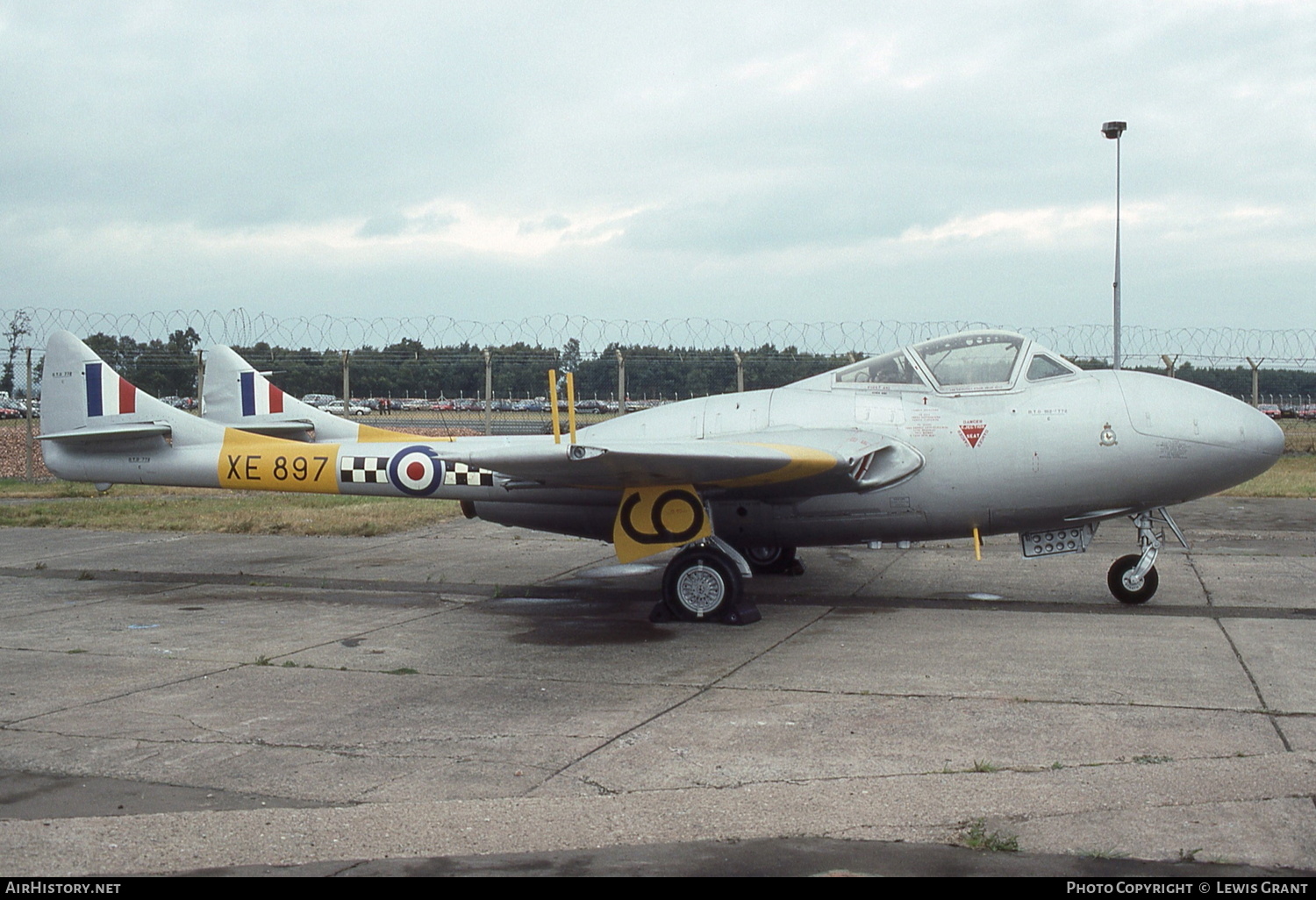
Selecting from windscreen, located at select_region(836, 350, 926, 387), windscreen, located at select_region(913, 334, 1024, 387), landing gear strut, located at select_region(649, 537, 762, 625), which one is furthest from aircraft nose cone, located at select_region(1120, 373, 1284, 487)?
landing gear strut, located at select_region(649, 537, 762, 625)

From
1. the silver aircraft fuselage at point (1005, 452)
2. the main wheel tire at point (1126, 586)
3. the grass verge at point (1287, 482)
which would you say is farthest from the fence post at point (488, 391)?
the grass verge at point (1287, 482)

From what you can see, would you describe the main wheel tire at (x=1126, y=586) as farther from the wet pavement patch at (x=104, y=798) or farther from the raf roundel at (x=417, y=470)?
the wet pavement patch at (x=104, y=798)

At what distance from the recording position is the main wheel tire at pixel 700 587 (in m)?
9.54

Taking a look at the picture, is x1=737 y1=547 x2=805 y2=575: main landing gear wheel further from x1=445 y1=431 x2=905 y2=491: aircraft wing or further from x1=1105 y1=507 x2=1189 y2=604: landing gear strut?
x1=1105 y1=507 x2=1189 y2=604: landing gear strut

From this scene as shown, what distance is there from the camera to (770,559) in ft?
39.9

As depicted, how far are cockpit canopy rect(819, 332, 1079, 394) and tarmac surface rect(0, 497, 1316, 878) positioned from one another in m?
2.08

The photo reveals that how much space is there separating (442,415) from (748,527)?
14.3 meters

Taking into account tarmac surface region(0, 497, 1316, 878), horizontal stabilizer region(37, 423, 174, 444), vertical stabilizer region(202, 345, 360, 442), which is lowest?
tarmac surface region(0, 497, 1316, 878)

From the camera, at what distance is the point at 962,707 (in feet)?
21.4

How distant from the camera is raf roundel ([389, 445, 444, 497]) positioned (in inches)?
433

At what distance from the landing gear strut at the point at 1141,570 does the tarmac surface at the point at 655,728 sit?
0.17 meters

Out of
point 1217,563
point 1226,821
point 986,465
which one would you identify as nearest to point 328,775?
point 1226,821

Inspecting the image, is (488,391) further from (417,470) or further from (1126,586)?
(1126,586)

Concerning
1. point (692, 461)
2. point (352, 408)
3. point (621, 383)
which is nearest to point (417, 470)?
point (692, 461)
